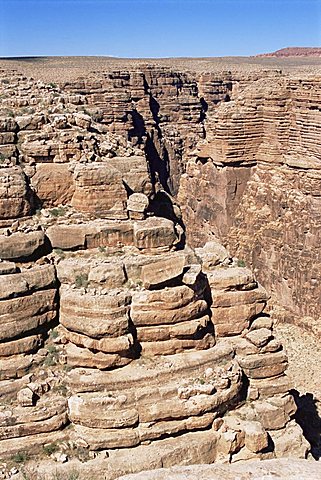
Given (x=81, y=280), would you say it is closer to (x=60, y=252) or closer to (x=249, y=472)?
(x=60, y=252)

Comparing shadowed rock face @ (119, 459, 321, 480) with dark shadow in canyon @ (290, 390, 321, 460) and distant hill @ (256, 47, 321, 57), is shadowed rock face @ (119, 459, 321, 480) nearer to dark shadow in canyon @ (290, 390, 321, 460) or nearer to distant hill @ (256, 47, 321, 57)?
dark shadow in canyon @ (290, 390, 321, 460)

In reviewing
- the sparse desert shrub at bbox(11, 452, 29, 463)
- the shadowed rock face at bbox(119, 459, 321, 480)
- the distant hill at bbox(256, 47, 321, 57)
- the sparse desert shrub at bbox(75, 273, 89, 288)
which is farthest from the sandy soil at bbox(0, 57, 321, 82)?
the shadowed rock face at bbox(119, 459, 321, 480)

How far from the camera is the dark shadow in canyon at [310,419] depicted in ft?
59.9

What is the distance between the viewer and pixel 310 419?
64.0 ft

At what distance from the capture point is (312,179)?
2638 cm

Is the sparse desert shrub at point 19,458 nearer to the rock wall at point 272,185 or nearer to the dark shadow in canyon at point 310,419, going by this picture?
the dark shadow in canyon at point 310,419

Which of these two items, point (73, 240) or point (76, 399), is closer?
point (76, 399)

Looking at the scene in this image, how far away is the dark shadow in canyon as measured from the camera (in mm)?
18263

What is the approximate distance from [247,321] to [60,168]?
18.4 ft

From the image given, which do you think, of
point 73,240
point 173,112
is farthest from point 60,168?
point 173,112

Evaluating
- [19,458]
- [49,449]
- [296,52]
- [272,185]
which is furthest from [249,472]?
[296,52]

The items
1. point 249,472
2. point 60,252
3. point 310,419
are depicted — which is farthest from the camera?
point 310,419

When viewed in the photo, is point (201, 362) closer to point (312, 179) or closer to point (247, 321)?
point (247, 321)

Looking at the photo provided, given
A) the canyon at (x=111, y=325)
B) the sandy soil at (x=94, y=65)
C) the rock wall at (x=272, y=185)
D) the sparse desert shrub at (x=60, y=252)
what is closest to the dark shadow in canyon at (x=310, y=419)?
the canyon at (x=111, y=325)
